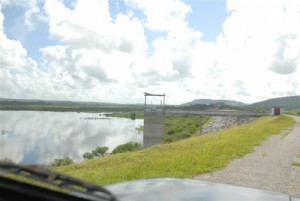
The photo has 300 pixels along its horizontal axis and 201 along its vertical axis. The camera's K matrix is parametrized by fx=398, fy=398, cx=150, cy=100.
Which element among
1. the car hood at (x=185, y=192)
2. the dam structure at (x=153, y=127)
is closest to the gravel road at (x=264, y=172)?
the car hood at (x=185, y=192)

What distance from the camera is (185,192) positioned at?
2.69m

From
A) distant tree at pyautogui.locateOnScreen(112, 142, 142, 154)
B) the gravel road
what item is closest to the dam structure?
distant tree at pyautogui.locateOnScreen(112, 142, 142, 154)

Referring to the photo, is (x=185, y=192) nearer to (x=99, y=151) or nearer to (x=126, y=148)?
(x=126, y=148)

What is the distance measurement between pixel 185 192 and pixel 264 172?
10660 millimetres

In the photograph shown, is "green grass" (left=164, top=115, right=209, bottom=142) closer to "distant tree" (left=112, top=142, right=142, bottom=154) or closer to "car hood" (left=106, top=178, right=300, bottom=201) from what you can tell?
"distant tree" (left=112, top=142, right=142, bottom=154)

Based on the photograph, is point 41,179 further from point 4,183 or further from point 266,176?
point 266,176

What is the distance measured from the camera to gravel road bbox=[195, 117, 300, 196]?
1074 cm

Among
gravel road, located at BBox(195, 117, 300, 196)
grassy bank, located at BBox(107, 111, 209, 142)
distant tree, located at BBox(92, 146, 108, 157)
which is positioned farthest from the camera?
grassy bank, located at BBox(107, 111, 209, 142)

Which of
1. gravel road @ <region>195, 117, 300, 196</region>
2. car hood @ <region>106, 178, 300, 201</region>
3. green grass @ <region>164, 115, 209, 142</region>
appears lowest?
green grass @ <region>164, 115, 209, 142</region>

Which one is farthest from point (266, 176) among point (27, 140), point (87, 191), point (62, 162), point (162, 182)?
point (27, 140)

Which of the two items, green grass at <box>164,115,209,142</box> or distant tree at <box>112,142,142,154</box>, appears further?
green grass at <box>164,115,209,142</box>

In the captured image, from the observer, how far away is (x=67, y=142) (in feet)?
198

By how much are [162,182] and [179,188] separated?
0.93ft

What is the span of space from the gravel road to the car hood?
24.5ft
